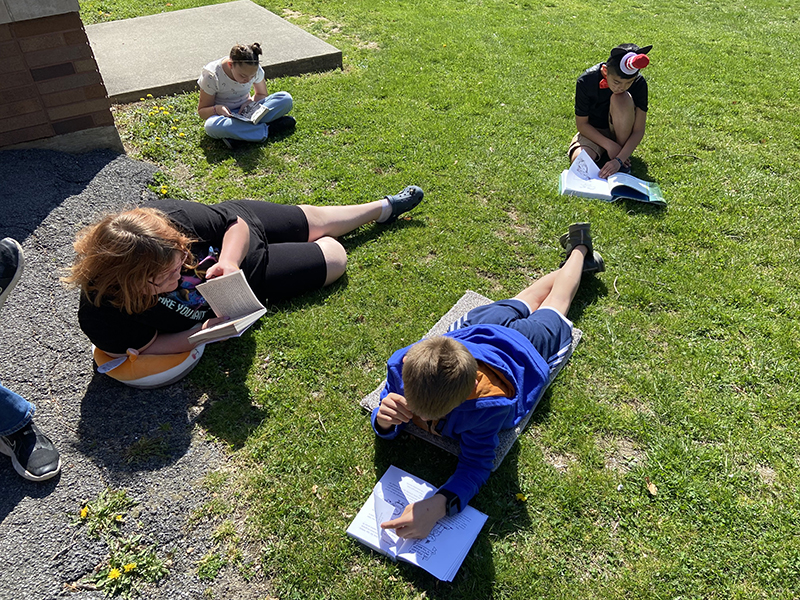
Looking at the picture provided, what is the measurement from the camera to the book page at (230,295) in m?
3.16

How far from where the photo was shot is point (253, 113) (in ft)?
19.4

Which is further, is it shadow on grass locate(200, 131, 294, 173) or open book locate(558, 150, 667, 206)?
shadow on grass locate(200, 131, 294, 173)

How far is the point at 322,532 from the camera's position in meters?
2.85

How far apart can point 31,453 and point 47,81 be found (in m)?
3.77

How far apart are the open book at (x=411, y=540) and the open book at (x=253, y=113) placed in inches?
167

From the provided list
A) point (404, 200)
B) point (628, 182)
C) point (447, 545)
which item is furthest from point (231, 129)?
point (447, 545)

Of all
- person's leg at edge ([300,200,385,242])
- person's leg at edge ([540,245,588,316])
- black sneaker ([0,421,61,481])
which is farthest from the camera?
person's leg at edge ([300,200,385,242])

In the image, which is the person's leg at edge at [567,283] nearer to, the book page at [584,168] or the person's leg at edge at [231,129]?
the book page at [584,168]

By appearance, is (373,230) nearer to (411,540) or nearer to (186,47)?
(411,540)

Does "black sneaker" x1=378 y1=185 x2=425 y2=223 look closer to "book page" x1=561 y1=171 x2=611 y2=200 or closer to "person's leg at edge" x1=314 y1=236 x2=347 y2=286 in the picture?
"person's leg at edge" x1=314 y1=236 x2=347 y2=286

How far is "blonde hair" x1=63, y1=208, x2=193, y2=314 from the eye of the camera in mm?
2828

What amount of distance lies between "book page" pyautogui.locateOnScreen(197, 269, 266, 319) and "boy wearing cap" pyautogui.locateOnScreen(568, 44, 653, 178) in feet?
12.9

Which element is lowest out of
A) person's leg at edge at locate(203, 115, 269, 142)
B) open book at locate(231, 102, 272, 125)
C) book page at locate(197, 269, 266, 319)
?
person's leg at edge at locate(203, 115, 269, 142)

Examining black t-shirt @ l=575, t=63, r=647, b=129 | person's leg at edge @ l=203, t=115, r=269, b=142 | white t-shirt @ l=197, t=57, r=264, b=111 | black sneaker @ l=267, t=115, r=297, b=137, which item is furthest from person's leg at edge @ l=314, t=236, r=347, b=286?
black t-shirt @ l=575, t=63, r=647, b=129
